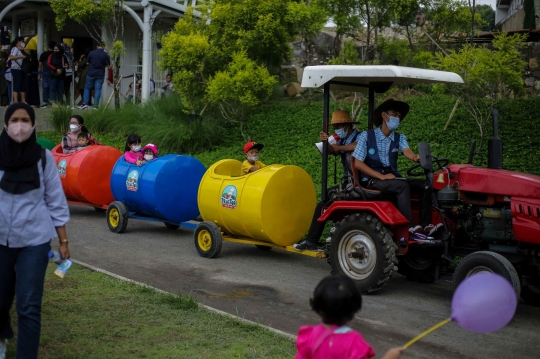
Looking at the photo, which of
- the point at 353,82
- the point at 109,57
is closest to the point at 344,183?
the point at 353,82

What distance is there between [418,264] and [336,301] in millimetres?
5272

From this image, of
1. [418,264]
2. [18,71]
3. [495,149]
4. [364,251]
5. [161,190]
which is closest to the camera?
[495,149]

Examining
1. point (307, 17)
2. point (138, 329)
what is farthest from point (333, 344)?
point (307, 17)

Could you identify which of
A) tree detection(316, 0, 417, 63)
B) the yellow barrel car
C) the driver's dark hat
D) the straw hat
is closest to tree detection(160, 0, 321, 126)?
tree detection(316, 0, 417, 63)

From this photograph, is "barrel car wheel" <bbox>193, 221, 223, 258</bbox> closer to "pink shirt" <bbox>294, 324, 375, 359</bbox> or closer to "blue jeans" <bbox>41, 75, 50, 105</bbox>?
"pink shirt" <bbox>294, 324, 375, 359</bbox>

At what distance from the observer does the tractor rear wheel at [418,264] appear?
863 cm

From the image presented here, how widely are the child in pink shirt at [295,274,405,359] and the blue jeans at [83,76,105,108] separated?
19.7 m

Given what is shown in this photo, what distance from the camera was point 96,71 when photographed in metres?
22.1

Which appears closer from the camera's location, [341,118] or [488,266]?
[488,266]

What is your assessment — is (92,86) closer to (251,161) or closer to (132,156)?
(132,156)

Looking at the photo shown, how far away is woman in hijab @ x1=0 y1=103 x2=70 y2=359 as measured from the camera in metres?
4.96

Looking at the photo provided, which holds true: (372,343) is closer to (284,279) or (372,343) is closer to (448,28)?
(284,279)

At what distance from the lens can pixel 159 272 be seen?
29.3ft

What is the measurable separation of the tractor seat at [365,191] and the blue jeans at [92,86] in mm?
15248
